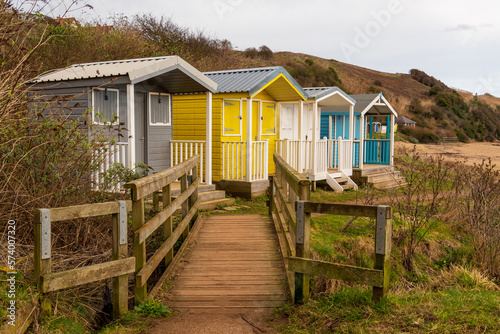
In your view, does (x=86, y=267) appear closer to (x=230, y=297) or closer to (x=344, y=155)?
(x=230, y=297)

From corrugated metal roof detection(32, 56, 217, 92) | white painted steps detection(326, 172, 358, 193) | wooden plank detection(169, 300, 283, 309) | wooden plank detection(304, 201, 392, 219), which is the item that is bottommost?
wooden plank detection(169, 300, 283, 309)

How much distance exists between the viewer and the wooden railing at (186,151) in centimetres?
1245

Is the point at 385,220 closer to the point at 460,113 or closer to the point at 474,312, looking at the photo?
the point at 474,312

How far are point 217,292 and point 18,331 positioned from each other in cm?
240

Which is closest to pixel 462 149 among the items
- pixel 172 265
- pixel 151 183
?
pixel 172 265

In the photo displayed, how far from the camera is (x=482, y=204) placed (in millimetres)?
9648

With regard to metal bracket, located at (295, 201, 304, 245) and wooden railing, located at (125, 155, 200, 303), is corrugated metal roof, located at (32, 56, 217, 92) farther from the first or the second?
metal bracket, located at (295, 201, 304, 245)

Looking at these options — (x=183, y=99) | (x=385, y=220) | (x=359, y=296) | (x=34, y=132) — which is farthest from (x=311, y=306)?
(x=183, y=99)

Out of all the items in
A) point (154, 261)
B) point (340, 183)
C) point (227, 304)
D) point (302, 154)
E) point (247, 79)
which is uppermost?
point (247, 79)

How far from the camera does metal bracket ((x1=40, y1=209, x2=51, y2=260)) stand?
402 centimetres

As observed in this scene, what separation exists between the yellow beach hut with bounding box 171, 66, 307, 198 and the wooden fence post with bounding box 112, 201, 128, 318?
7723 millimetres

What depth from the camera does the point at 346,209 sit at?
4906 millimetres

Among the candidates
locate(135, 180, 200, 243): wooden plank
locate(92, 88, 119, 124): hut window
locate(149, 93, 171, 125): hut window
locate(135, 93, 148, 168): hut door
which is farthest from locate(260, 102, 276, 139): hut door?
locate(135, 180, 200, 243): wooden plank

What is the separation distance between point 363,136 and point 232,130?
759 cm
